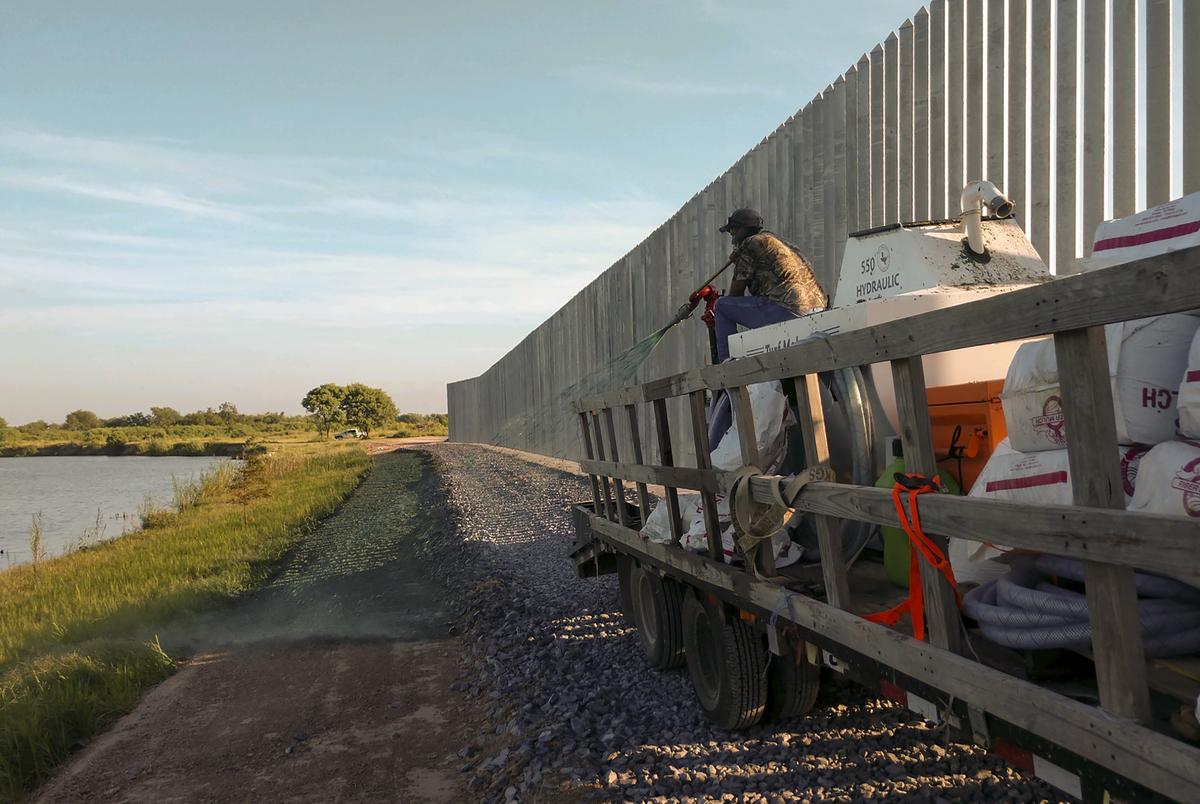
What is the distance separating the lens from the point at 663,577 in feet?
15.6

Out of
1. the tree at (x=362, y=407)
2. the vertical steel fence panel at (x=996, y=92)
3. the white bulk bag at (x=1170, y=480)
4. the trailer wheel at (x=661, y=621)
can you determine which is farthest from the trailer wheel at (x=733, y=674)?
the tree at (x=362, y=407)

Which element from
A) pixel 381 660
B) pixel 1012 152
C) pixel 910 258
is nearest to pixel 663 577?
pixel 910 258

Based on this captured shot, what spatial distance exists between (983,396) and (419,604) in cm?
643

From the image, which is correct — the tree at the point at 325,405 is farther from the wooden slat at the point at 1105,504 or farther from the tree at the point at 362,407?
the wooden slat at the point at 1105,504

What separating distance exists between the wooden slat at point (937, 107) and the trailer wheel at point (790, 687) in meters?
4.24

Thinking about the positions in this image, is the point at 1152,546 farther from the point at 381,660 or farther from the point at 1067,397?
the point at 381,660

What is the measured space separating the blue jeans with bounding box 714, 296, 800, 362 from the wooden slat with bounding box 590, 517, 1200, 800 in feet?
7.84

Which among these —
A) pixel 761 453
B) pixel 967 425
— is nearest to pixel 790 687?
pixel 761 453

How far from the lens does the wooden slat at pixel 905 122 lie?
6906 mm

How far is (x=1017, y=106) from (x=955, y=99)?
66cm

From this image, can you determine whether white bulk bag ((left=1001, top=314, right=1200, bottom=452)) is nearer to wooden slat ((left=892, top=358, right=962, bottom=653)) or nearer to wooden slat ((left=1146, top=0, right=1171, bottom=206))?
wooden slat ((left=892, top=358, right=962, bottom=653))

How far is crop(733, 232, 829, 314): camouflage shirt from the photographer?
5.35 m

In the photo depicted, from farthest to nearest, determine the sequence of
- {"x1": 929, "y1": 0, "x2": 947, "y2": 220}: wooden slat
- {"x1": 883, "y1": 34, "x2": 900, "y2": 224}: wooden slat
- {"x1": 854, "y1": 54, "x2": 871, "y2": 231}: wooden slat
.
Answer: {"x1": 854, "y1": 54, "x2": 871, "y2": 231}: wooden slat, {"x1": 883, "y1": 34, "x2": 900, "y2": 224}: wooden slat, {"x1": 929, "y1": 0, "x2": 947, "y2": 220}: wooden slat

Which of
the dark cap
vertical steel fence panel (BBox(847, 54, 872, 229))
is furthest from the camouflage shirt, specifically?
vertical steel fence panel (BBox(847, 54, 872, 229))
